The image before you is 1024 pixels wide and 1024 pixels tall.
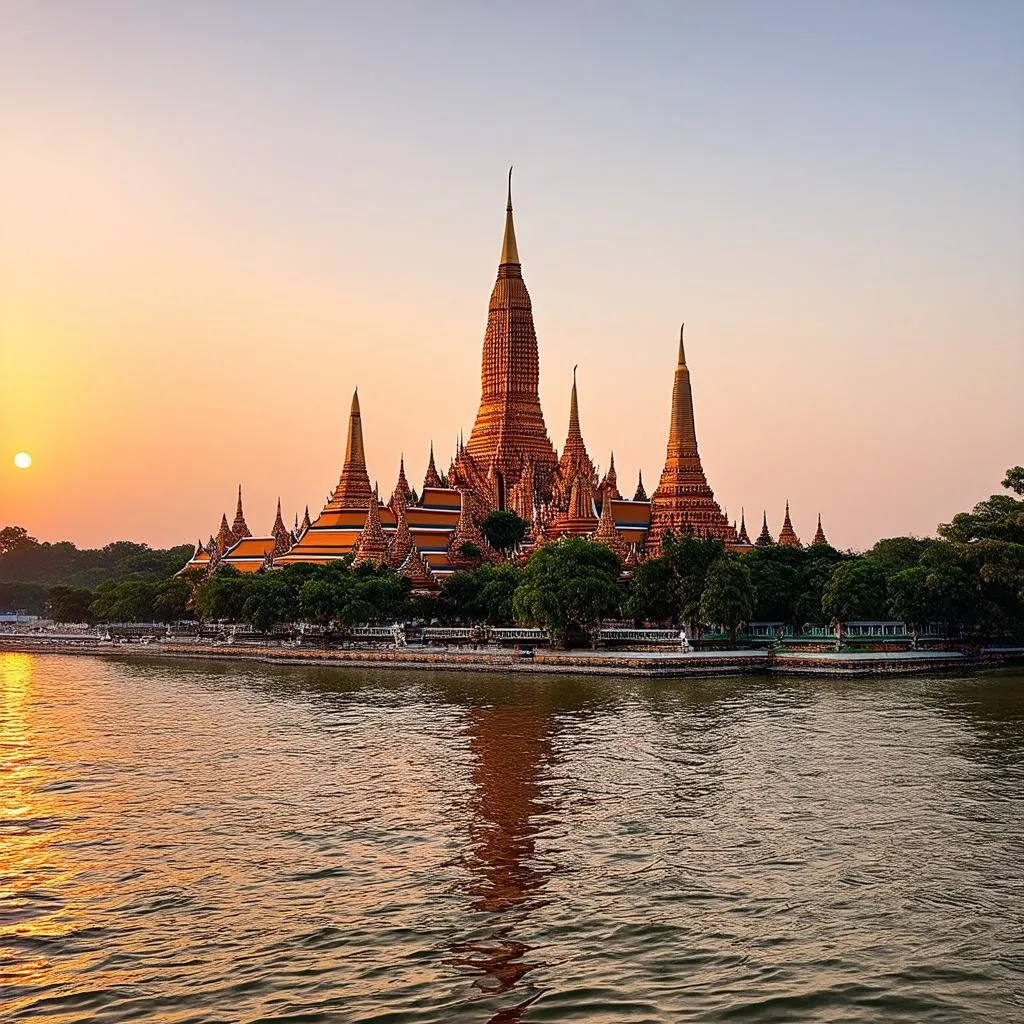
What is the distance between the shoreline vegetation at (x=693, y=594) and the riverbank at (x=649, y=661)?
139 centimetres

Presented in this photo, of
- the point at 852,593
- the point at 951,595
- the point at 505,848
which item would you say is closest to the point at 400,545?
the point at 852,593

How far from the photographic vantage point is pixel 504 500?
281ft

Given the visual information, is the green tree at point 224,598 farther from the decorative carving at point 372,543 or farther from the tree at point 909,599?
the tree at point 909,599

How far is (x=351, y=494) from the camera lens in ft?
270

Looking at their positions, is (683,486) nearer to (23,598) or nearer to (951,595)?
(951,595)

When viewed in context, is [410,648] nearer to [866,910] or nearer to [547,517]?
[547,517]

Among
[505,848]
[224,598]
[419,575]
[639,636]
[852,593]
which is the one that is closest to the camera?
[505,848]

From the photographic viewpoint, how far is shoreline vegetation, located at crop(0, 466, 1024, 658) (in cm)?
5131

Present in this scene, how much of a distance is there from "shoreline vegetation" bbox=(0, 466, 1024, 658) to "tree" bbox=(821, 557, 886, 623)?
6 centimetres

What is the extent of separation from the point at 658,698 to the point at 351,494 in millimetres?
45896

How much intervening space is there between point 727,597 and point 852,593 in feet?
18.0

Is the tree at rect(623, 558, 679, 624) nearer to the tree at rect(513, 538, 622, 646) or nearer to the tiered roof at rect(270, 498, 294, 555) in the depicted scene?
the tree at rect(513, 538, 622, 646)

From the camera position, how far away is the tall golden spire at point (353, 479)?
82.1m

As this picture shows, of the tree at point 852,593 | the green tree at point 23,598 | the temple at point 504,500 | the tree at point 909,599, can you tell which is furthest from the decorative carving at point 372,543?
the green tree at point 23,598
